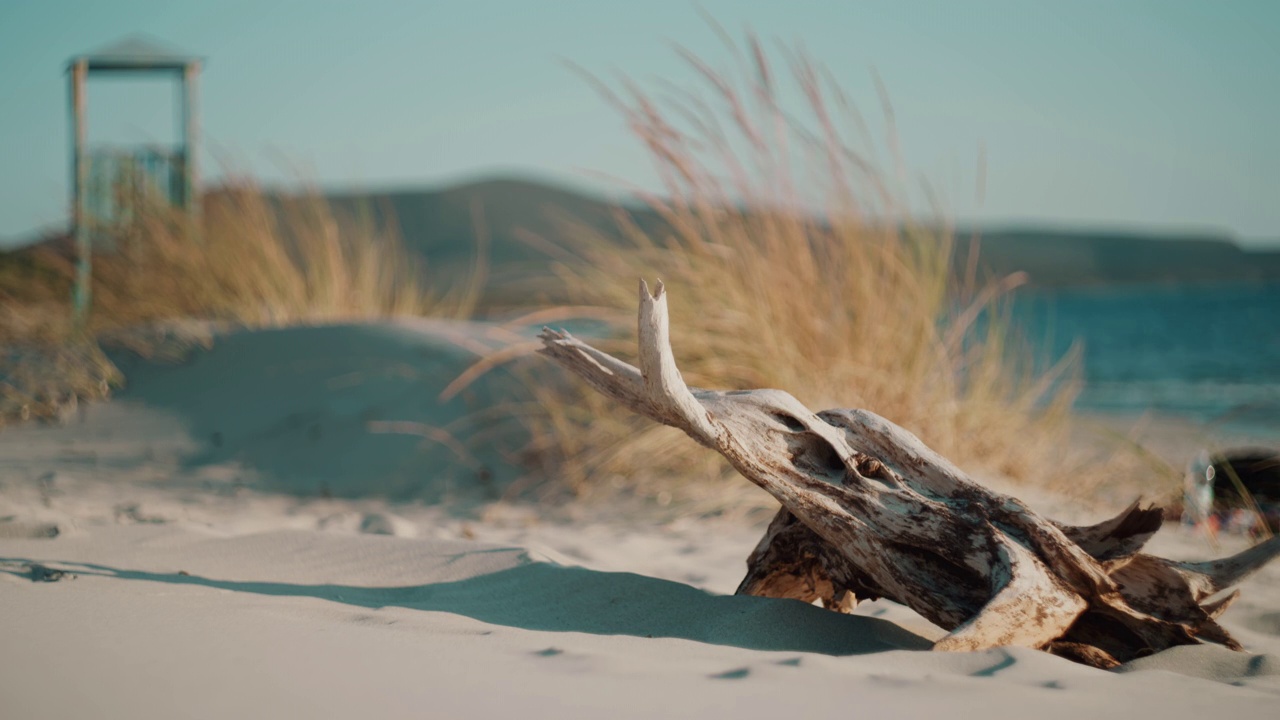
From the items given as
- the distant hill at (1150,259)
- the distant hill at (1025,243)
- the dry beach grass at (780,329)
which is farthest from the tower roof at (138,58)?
the distant hill at (1150,259)

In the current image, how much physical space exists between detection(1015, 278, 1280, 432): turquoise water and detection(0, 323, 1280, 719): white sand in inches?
73.7

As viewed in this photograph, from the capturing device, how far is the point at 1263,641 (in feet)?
6.55

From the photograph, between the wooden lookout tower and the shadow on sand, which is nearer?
the shadow on sand

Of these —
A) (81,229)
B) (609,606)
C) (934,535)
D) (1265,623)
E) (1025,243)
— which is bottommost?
(1265,623)

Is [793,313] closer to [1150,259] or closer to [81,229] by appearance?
[81,229]

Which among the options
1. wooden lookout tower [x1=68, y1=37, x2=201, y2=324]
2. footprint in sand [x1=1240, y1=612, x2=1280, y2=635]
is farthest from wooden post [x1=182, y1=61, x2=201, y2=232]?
footprint in sand [x1=1240, y1=612, x2=1280, y2=635]

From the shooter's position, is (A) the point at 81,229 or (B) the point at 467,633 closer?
(B) the point at 467,633

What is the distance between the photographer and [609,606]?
1913mm

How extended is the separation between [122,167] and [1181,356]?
675 inches

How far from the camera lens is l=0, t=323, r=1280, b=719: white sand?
49.8 inches

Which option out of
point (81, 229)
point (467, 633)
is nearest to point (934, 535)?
point (467, 633)

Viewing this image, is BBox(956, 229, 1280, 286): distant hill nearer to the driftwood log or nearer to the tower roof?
the tower roof

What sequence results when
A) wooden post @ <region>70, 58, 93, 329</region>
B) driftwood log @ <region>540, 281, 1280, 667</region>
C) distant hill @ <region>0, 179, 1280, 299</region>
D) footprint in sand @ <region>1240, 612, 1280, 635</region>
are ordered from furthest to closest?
distant hill @ <region>0, 179, 1280, 299</region>
wooden post @ <region>70, 58, 93, 329</region>
footprint in sand @ <region>1240, 612, 1280, 635</region>
driftwood log @ <region>540, 281, 1280, 667</region>

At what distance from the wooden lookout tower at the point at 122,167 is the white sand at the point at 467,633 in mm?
3300
